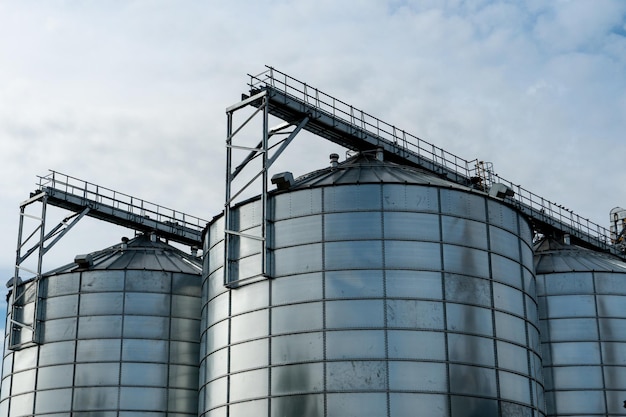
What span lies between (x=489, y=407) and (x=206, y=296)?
12750mm

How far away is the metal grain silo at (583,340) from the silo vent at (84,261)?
22350mm

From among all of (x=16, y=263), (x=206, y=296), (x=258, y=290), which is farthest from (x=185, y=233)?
(x=258, y=290)

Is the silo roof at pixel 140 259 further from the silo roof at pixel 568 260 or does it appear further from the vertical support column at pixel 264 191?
the silo roof at pixel 568 260

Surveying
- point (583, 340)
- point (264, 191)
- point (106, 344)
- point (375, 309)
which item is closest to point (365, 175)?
point (264, 191)

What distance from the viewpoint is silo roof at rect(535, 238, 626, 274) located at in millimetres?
47250

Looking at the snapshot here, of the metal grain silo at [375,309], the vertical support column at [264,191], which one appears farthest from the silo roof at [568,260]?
the vertical support column at [264,191]

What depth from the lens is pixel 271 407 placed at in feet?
112

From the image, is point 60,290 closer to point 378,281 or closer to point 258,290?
point 258,290

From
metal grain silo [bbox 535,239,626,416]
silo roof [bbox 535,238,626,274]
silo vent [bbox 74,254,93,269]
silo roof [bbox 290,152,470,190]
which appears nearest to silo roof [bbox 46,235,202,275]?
silo vent [bbox 74,254,93,269]

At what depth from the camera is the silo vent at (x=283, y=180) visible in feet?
123

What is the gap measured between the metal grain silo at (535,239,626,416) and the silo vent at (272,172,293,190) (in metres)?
15.3

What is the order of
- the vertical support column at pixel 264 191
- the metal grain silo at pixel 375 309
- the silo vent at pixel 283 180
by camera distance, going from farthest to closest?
the silo vent at pixel 283 180 → the vertical support column at pixel 264 191 → the metal grain silo at pixel 375 309

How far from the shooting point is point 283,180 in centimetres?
3738

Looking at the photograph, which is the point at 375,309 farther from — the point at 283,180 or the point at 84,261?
the point at 84,261
